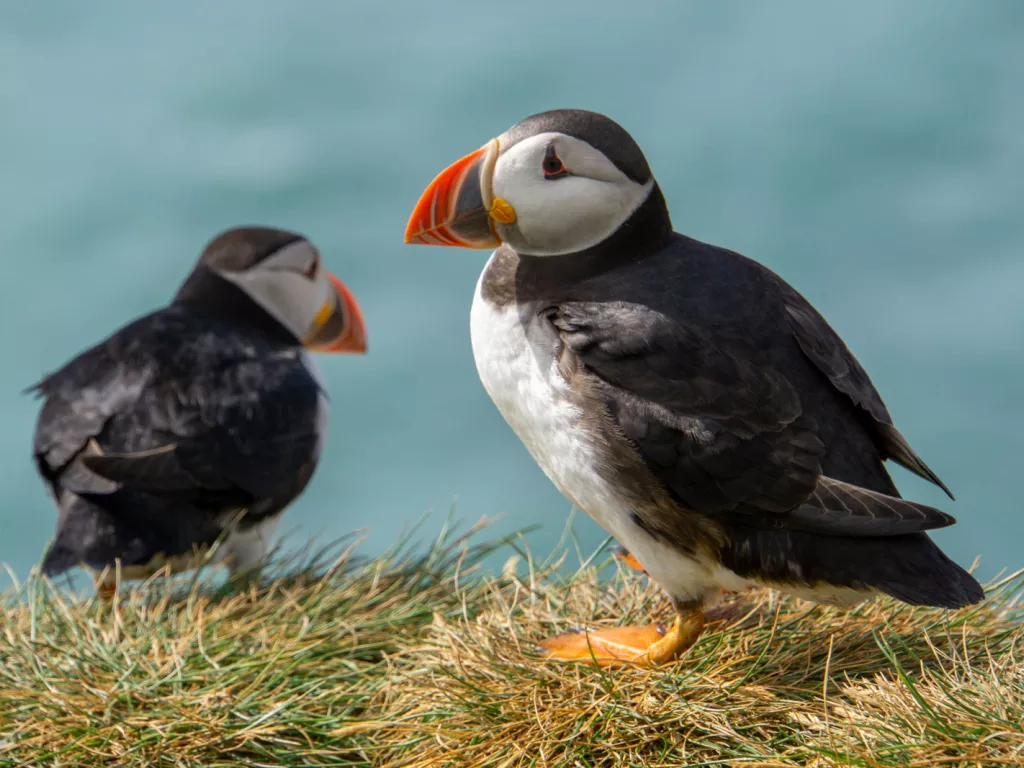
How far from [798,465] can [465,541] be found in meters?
1.97

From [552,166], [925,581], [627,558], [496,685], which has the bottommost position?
[496,685]

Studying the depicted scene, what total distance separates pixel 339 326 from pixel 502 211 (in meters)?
2.75

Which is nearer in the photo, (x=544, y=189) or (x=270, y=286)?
(x=544, y=189)

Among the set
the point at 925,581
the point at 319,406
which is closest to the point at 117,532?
the point at 319,406

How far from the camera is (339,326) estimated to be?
5840 mm

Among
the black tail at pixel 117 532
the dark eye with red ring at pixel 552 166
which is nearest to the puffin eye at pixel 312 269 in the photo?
the black tail at pixel 117 532

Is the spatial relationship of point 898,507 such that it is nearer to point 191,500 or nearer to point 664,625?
point 664,625

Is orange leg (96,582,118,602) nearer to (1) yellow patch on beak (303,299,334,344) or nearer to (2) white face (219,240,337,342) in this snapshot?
(2) white face (219,240,337,342)

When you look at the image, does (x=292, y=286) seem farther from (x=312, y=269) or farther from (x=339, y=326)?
(x=339, y=326)

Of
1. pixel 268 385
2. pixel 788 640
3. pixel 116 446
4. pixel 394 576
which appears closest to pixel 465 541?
pixel 394 576

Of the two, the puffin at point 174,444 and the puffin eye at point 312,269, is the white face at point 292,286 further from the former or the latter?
the puffin at point 174,444

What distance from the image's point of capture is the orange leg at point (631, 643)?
3.22 m

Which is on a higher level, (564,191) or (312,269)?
(564,191)

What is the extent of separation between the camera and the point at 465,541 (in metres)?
4.66
